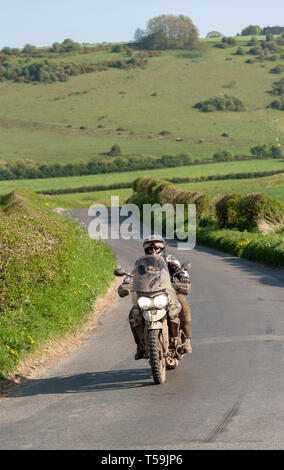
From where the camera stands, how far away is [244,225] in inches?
1629

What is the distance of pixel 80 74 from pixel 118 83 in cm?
1547

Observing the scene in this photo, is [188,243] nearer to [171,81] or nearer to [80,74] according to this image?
[171,81]

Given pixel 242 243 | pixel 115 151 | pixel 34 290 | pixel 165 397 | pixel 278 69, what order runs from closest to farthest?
pixel 165 397 → pixel 34 290 → pixel 242 243 → pixel 115 151 → pixel 278 69

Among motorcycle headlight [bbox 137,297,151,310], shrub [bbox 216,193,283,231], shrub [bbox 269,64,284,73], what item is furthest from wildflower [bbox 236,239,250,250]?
shrub [bbox 269,64,284,73]

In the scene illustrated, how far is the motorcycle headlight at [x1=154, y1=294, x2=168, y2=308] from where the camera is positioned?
11.1 meters

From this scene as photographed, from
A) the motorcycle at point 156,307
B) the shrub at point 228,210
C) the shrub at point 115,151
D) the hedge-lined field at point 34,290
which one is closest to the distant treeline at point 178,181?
the shrub at point 115,151

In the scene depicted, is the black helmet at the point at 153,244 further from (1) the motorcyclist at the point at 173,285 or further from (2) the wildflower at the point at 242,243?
(2) the wildflower at the point at 242,243

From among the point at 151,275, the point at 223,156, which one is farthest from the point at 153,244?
the point at 223,156

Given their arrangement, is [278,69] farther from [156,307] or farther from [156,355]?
[156,355]

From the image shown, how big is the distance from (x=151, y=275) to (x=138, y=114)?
536ft

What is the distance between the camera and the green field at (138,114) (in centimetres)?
15525

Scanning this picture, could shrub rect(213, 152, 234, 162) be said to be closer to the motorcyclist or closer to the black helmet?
the motorcyclist

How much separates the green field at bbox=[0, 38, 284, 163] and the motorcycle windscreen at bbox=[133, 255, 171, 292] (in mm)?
130424

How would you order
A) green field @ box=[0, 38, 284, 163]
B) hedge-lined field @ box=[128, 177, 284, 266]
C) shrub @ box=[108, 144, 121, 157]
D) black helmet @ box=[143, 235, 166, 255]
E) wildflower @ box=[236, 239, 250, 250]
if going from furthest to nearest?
green field @ box=[0, 38, 284, 163], shrub @ box=[108, 144, 121, 157], wildflower @ box=[236, 239, 250, 250], hedge-lined field @ box=[128, 177, 284, 266], black helmet @ box=[143, 235, 166, 255]
